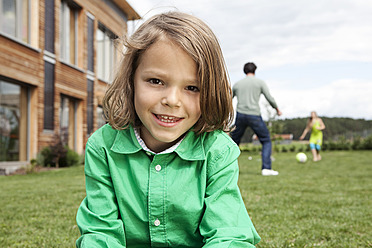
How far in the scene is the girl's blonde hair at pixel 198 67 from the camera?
1567 millimetres

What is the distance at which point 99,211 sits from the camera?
165 cm

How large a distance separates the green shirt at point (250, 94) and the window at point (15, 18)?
22.2ft

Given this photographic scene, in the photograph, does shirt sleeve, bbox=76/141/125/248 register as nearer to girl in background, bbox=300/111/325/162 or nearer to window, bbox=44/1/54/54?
window, bbox=44/1/54/54

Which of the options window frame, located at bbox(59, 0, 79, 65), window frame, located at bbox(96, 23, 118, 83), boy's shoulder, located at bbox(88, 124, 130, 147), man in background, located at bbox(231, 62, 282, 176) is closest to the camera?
boy's shoulder, located at bbox(88, 124, 130, 147)

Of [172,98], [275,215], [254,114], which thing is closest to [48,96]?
[254,114]

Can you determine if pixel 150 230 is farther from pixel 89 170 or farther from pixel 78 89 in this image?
pixel 78 89

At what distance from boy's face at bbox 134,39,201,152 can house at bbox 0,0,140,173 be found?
21.2ft

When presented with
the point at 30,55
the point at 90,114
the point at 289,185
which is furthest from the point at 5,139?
the point at 289,185

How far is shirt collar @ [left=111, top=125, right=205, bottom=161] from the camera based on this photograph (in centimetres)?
171

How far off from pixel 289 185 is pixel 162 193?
442 cm

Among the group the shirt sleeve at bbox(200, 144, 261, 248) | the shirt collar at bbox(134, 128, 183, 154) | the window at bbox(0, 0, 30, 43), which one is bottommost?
the shirt sleeve at bbox(200, 144, 261, 248)

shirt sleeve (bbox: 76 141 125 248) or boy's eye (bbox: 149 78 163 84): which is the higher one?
boy's eye (bbox: 149 78 163 84)

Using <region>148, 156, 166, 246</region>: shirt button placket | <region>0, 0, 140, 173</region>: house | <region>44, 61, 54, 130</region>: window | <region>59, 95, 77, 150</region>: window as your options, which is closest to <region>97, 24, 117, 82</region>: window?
<region>0, 0, 140, 173</region>: house

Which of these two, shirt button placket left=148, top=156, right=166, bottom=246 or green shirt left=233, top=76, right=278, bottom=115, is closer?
shirt button placket left=148, top=156, right=166, bottom=246
